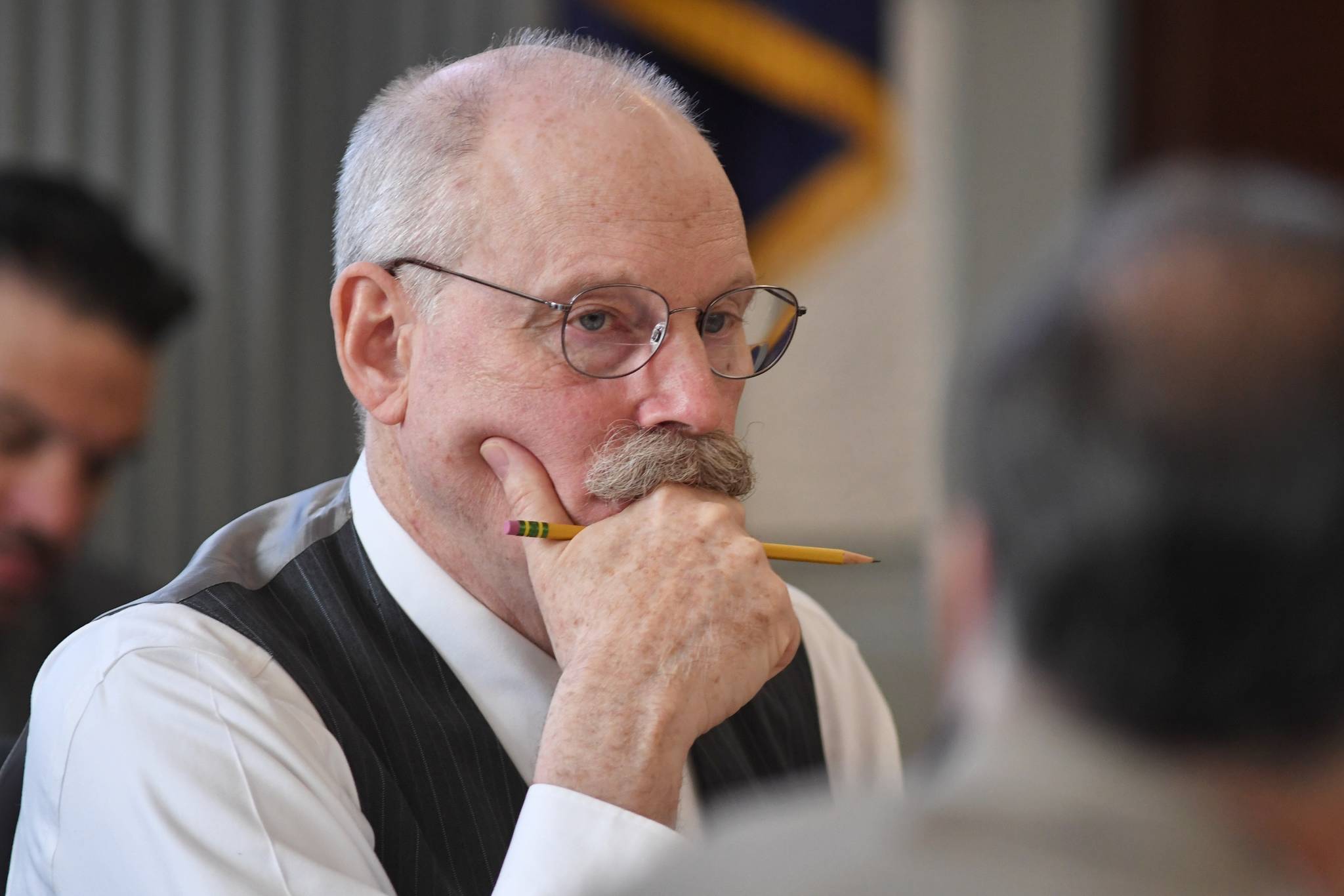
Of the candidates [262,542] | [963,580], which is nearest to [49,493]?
[262,542]

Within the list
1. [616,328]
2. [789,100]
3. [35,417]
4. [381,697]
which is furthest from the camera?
[789,100]

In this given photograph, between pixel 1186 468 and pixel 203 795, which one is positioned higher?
pixel 1186 468

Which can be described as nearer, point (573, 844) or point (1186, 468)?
point (1186, 468)

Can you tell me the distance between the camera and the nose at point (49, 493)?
2424mm

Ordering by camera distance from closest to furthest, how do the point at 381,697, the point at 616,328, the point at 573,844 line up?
the point at 573,844 < the point at 381,697 < the point at 616,328

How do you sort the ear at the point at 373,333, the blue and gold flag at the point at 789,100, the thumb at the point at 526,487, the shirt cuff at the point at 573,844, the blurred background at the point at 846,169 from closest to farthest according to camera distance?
the shirt cuff at the point at 573,844 < the thumb at the point at 526,487 < the ear at the point at 373,333 < the blurred background at the point at 846,169 < the blue and gold flag at the point at 789,100

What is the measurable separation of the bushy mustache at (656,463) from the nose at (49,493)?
142 centimetres

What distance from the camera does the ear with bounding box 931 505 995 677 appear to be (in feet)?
2.05

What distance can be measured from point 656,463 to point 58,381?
4.90 ft

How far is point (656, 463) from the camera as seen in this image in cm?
140

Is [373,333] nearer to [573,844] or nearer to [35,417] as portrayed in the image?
[573,844]

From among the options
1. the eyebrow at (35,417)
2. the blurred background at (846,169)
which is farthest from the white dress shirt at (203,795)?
the blurred background at (846,169)

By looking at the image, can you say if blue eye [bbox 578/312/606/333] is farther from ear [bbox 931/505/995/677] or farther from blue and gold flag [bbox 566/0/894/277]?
blue and gold flag [bbox 566/0/894/277]

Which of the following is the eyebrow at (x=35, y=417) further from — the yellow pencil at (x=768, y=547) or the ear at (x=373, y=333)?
the yellow pencil at (x=768, y=547)
